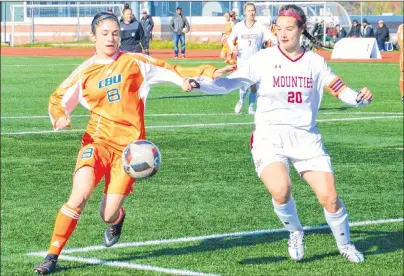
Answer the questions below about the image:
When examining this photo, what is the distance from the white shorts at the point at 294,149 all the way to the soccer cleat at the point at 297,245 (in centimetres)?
76

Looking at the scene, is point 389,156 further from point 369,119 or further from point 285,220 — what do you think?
point 285,220

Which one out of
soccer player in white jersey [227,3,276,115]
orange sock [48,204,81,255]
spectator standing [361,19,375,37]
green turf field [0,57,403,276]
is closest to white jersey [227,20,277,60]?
soccer player in white jersey [227,3,276,115]

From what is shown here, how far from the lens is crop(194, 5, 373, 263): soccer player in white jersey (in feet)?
29.9

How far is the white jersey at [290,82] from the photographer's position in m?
9.17

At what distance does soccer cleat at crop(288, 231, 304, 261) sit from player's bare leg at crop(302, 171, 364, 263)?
30 cm

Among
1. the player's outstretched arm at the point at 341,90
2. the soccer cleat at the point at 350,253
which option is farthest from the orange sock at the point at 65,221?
the soccer cleat at the point at 350,253

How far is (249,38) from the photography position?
22.9 m

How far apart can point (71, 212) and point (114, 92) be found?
1.04 metres

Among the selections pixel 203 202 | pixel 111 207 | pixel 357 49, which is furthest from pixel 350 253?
pixel 357 49

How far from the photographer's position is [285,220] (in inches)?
395

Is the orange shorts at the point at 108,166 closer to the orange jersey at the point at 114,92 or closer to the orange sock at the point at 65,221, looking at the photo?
the orange jersey at the point at 114,92

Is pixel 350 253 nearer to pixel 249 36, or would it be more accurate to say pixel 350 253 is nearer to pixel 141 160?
pixel 141 160

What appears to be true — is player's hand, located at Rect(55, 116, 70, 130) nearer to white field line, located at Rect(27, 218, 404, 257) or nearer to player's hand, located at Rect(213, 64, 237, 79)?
player's hand, located at Rect(213, 64, 237, 79)

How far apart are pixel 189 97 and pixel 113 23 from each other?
1992cm
